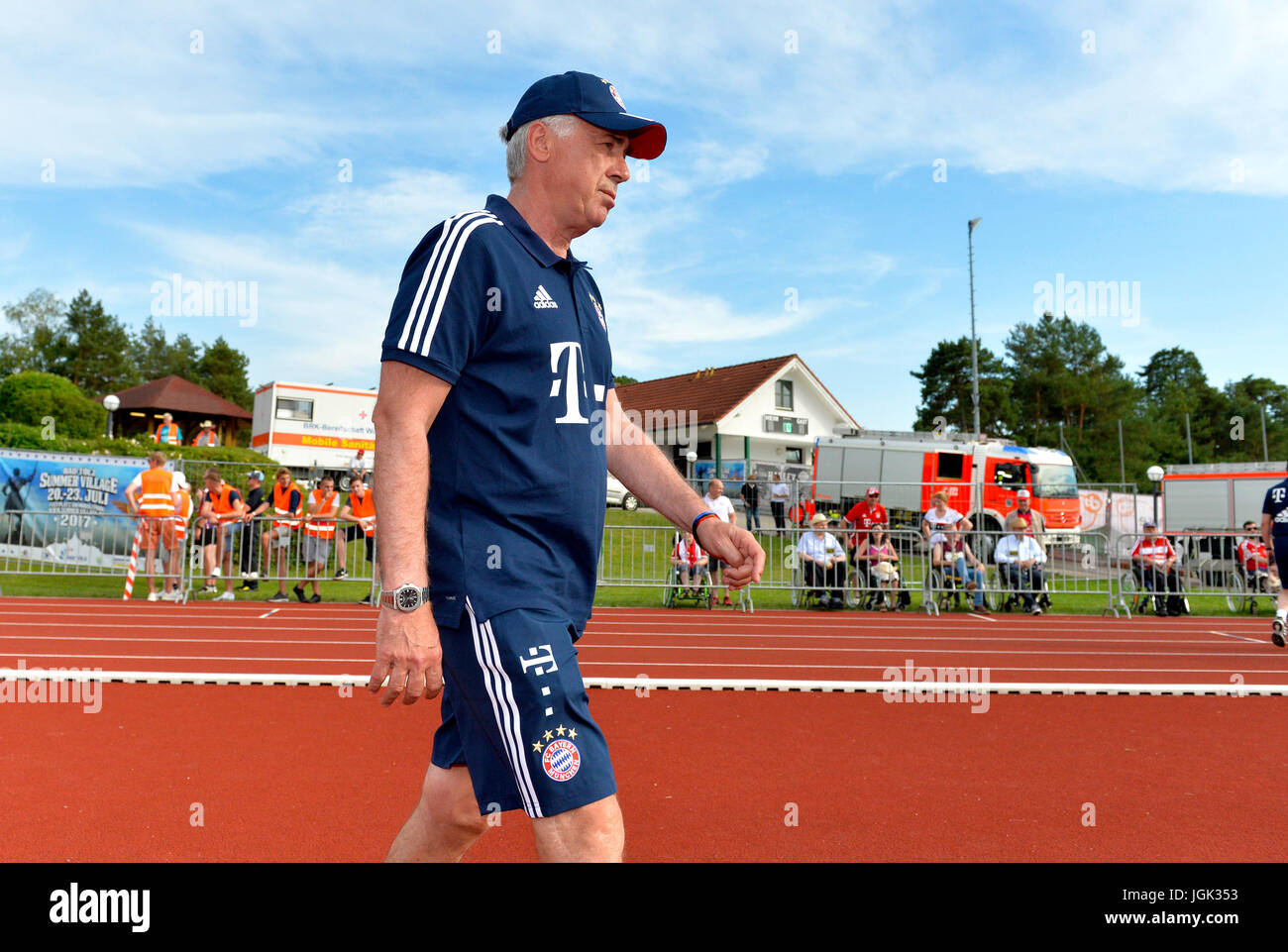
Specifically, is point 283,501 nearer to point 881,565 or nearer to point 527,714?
point 881,565

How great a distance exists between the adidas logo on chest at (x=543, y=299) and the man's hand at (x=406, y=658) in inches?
29.9

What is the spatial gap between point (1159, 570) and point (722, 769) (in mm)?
13648

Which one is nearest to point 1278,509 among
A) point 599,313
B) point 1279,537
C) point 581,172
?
point 1279,537

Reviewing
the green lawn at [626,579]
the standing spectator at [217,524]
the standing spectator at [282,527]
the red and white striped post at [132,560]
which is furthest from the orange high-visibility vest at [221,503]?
the green lawn at [626,579]

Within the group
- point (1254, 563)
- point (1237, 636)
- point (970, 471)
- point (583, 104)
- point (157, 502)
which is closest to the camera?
point (583, 104)

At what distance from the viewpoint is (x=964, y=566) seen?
1515 centimetres

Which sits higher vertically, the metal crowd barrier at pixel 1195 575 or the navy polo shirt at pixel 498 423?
the navy polo shirt at pixel 498 423

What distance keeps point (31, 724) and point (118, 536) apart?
10.6 m

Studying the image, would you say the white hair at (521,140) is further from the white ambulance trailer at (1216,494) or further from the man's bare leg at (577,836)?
→ the white ambulance trailer at (1216,494)

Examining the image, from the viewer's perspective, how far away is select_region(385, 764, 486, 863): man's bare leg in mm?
2201

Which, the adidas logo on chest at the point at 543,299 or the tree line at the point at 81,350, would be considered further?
the tree line at the point at 81,350

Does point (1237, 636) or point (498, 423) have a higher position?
point (498, 423)

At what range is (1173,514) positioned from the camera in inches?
1289

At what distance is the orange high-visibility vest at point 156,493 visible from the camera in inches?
561
